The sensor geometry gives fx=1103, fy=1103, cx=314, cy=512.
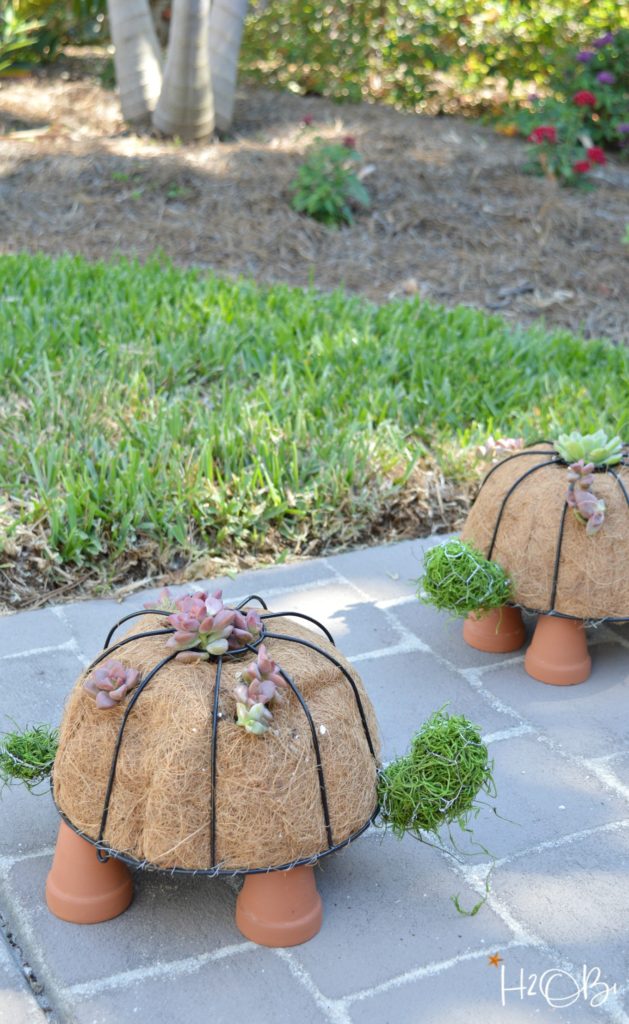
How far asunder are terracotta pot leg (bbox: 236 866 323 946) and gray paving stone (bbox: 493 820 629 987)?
0.41 meters

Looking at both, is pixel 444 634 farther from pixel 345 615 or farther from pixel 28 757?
pixel 28 757

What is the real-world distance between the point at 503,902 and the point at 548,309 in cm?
439

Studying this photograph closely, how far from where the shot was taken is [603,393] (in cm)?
465

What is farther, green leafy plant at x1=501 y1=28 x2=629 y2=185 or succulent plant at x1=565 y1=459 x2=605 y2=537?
green leafy plant at x1=501 y1=28 x2=629 y2=185

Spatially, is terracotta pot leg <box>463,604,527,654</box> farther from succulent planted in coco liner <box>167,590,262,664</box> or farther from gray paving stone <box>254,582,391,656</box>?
succulent planted in coco liner <box>167,590,262,664</box>

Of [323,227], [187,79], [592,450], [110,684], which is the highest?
[110,684]

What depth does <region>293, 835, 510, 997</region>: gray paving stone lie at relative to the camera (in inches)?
78.9

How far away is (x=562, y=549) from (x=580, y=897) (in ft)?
3.17

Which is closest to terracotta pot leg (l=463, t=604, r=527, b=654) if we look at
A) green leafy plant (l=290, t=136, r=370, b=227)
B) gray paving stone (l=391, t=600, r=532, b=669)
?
gray paving stone (l=391, t=600, r=532, b=669)

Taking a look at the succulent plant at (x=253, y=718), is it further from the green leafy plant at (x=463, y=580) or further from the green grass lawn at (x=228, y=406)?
the green grass lawn at (x=228, y=406)

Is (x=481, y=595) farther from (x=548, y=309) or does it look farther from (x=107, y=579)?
(x=548, y=309)

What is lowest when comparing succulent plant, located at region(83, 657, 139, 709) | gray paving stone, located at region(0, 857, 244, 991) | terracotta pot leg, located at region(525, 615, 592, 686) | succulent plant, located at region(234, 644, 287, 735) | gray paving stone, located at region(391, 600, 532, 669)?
gray paving stone, located at region(391, 600, 532, 669)

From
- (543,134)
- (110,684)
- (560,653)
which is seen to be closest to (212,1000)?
(110,684)

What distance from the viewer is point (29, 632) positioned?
313 cm
